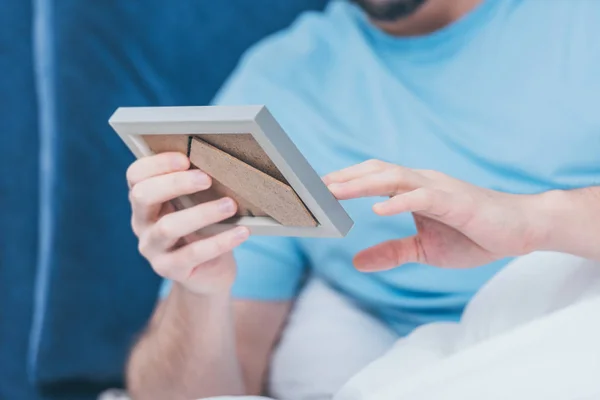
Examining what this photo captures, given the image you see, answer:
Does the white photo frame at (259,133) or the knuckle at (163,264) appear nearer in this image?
the white photo frame at (259,133)

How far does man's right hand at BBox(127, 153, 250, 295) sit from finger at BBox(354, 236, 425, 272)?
0.16m

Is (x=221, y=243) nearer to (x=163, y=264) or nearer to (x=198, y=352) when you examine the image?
(x=163, y=264)

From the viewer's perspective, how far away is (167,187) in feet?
2.04

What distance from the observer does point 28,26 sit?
1054mm

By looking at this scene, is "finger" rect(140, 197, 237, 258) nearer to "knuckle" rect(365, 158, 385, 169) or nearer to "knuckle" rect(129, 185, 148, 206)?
"knuckle" rect(129, 185, 148, 206)

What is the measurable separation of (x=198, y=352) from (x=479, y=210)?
43cm

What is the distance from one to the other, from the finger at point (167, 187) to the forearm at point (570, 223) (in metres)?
0.32

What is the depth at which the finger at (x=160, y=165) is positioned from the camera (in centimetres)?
62

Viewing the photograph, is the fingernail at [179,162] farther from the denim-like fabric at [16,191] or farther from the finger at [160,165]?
the denim-like fabric at [16,191]

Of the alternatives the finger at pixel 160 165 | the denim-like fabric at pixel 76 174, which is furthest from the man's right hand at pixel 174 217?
the denim-like fabric at pixel 76 174

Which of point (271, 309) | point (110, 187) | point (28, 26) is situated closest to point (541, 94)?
point (271, 309)

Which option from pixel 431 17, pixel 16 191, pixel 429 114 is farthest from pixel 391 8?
pixel 16 191

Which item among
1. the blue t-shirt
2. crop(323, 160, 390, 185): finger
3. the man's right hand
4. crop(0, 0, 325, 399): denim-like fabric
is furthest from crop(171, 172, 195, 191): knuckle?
crop(0, 0, 325, 399): denim-like fabric

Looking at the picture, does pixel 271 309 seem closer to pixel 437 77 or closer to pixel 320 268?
pixel 320 268
